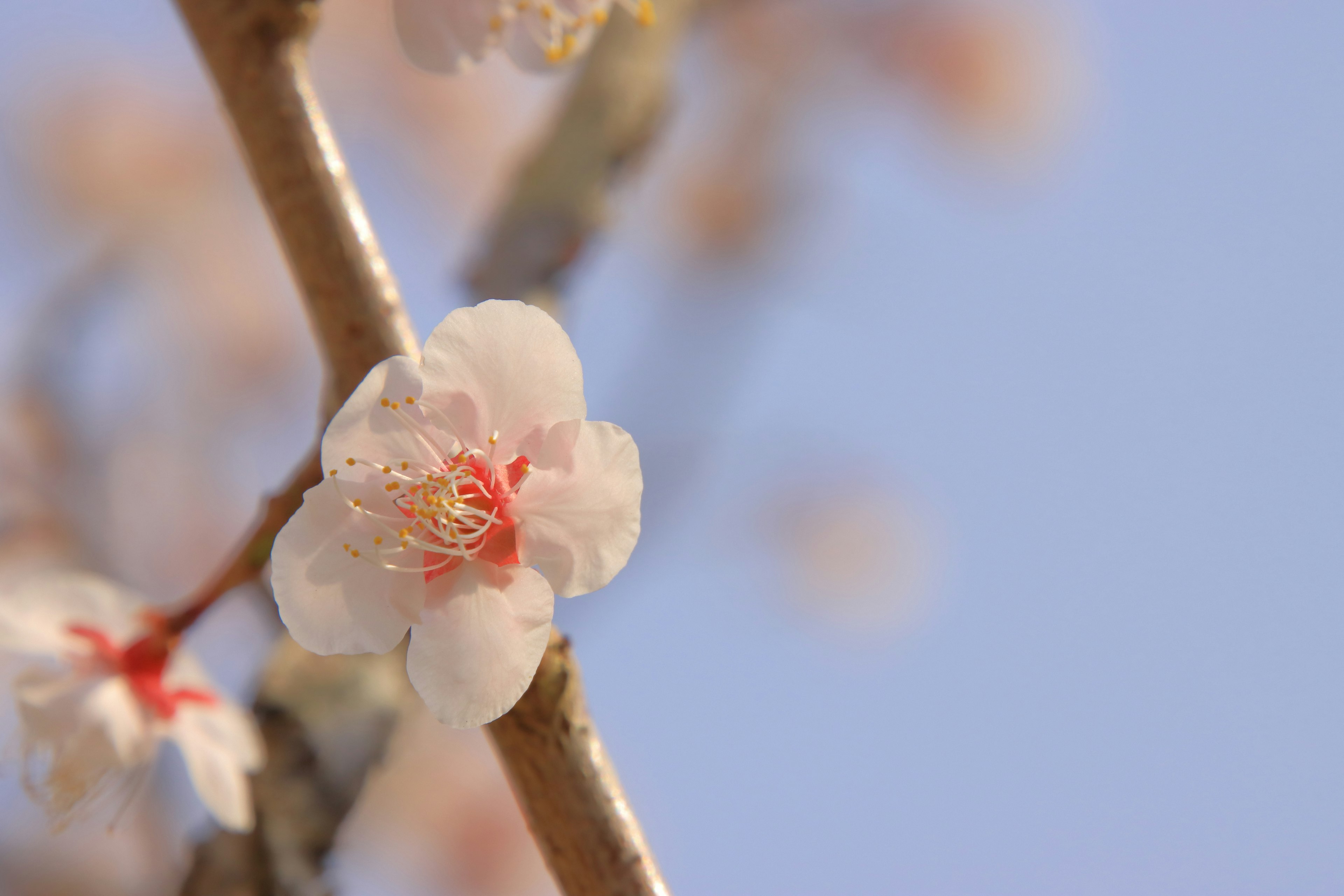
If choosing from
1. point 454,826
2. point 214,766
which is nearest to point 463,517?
point 214,766

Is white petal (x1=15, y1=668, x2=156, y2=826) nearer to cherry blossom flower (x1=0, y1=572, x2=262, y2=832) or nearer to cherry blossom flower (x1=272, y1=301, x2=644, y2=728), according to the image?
cherry blossom flower (x1=0, y1=572, x2=262, y2=832)

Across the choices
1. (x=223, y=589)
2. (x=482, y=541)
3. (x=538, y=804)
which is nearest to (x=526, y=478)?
(x=482, y=541)

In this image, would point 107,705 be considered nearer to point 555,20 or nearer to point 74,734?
point 74,734

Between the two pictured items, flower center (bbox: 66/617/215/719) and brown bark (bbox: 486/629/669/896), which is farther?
flower center (bbox: 66/617/215/719)

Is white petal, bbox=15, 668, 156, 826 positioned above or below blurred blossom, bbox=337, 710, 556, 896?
above

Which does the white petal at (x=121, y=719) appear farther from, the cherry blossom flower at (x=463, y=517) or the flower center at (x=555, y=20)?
the flower center at (x=555, y=20)

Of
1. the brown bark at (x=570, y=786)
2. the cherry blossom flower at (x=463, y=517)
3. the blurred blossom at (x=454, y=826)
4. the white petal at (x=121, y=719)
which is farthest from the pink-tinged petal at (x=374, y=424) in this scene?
the blurred blossom at (x=454, y=826)

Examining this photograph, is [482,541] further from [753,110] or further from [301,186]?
[753,110]

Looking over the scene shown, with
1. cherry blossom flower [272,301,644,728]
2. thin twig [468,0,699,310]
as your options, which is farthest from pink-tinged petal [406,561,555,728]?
thin twig [468,0,699,310]
